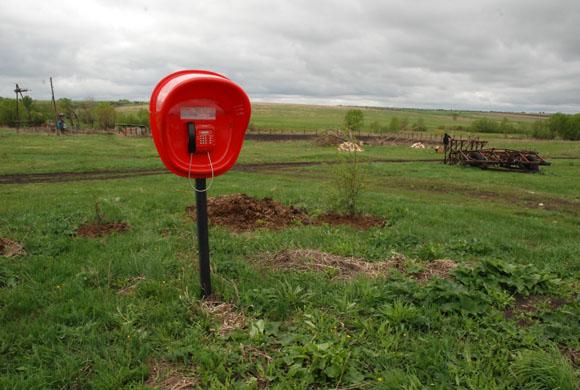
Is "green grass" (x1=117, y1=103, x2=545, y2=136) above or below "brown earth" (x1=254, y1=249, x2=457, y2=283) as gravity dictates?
above

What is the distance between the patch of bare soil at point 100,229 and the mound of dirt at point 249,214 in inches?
54.6

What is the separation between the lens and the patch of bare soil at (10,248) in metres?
5.16

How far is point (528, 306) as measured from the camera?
373 centimetres

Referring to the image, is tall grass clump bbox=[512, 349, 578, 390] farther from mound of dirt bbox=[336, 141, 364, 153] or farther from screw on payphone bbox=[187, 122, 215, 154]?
mound of dirt bbox=[336, 141, 364, 153]

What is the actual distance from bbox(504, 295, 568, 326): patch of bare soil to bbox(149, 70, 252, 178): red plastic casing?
10.2 ft

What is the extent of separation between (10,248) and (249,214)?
3812 millimetres

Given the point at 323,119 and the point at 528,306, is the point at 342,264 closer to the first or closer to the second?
the point at 528,306

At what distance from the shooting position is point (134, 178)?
1413 cm

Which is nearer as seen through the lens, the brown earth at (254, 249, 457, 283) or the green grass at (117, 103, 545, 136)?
the brown earth at (254, 249, 457, 283)

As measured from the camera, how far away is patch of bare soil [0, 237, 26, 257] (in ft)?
16.9

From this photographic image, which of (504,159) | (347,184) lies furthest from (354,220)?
(504,159)

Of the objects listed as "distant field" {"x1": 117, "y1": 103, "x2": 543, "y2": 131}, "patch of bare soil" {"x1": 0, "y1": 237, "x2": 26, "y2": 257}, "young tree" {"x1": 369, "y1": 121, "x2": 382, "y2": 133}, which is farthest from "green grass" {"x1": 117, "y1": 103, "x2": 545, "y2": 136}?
"patch of bare soil" {"x1": 0, "y1": 237, "x2": 26, "y2": 257}

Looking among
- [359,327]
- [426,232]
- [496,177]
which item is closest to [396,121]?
[496,177]

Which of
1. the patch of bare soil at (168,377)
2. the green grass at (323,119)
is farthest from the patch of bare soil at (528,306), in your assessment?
the green grass at (323,119)
